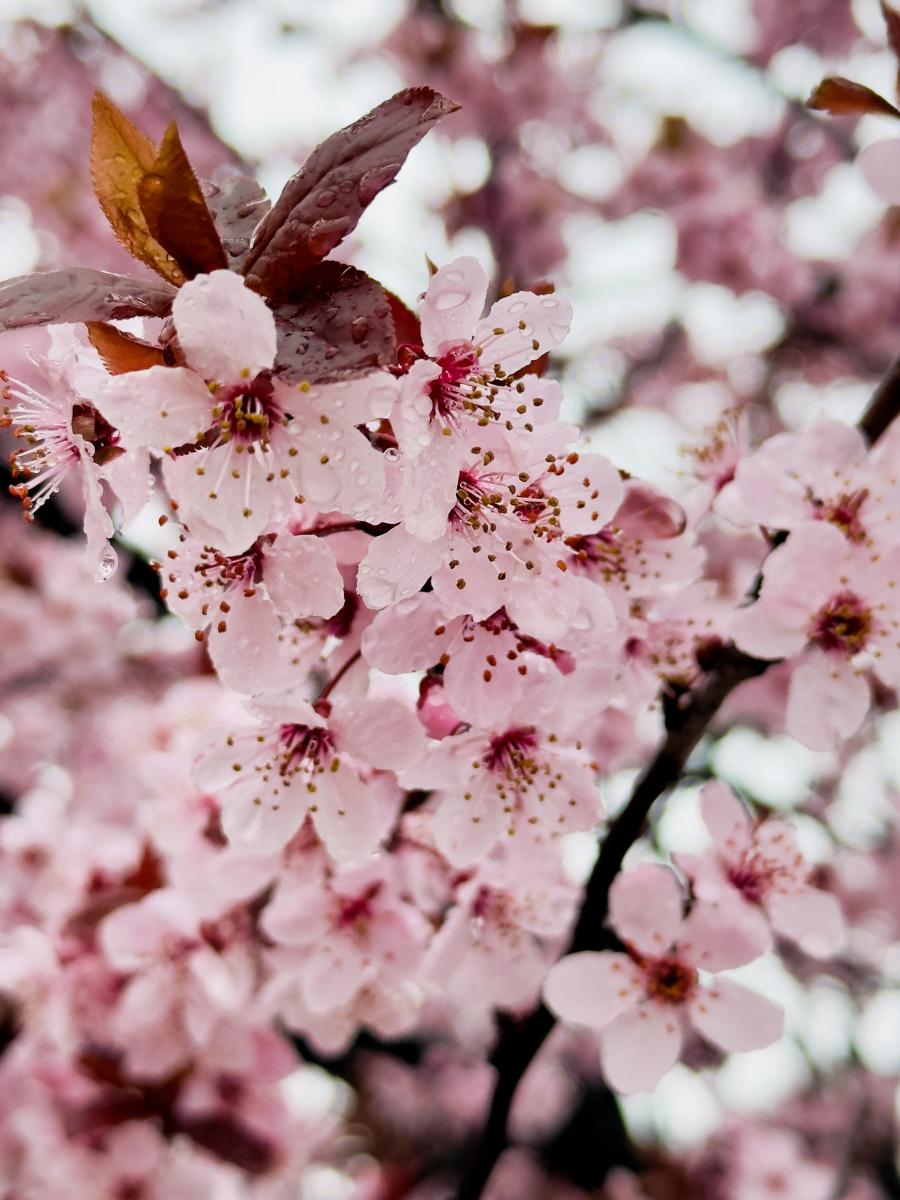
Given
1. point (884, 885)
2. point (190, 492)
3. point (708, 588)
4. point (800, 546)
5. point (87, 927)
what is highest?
point (190, 492)

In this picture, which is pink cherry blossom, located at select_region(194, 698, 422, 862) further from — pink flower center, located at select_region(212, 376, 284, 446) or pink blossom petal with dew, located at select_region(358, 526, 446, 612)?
pink flower center, located at select_region(212, 376, 284, 446)

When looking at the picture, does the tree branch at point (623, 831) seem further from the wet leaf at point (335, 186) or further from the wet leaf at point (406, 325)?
the wet leaf at point (335, 186)

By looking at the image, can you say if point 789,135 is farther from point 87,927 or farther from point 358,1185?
point 358,1185

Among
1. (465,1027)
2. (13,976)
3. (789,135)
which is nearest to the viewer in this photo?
(13,976)

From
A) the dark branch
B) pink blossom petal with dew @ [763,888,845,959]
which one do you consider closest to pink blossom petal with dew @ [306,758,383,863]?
pink blossom petal with dew @ [763,888,845,959]

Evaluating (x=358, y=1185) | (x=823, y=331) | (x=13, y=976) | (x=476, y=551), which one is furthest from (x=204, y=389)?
(x=823, y=331)

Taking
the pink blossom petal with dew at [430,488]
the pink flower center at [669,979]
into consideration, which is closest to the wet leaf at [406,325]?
the pink blossom petal with dew at [430,488]

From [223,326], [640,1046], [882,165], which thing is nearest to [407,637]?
[223,326]
